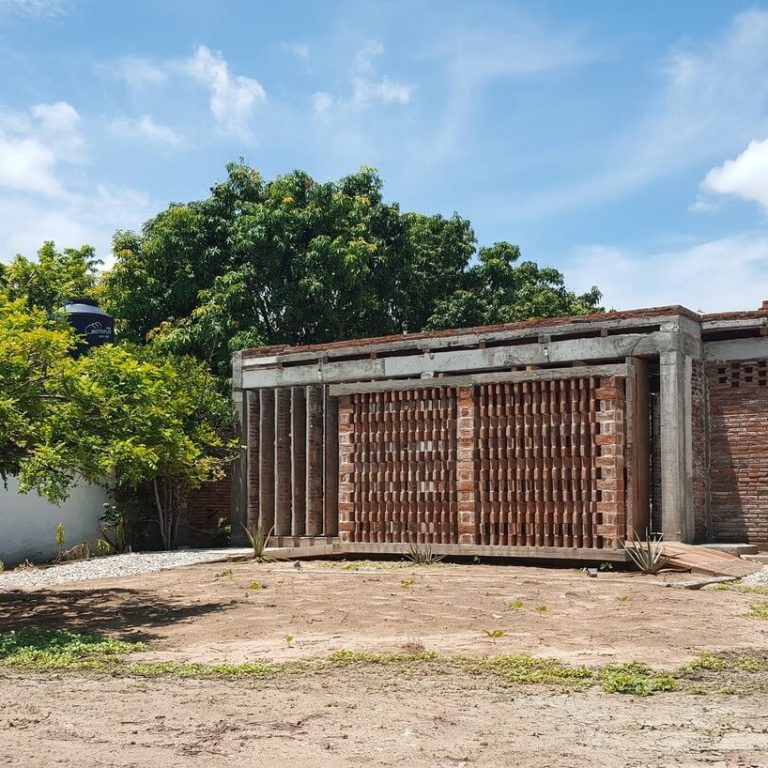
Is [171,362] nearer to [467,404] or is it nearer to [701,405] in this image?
[467,404]

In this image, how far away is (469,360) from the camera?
51.6 ft

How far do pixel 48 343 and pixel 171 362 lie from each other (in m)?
10.5

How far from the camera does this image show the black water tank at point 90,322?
20625mm

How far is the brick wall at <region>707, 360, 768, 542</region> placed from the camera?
47.6 ft

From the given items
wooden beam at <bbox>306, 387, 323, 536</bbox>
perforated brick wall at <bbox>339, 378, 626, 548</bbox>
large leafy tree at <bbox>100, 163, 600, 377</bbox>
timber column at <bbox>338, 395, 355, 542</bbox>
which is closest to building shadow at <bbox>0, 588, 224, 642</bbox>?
timber column at <bbox>338, 395, 355, 542</bbox>

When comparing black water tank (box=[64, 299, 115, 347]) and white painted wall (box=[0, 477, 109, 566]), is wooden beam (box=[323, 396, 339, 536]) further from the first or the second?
black water tank (box=[64, 299, 115, 347])

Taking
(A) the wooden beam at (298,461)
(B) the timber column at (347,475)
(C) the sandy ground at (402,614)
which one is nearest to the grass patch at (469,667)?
(C) the sandy ground at (402,614)

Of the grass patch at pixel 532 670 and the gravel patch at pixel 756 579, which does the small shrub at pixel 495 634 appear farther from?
the gravel patch at pixel 756 579

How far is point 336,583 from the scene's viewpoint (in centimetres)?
1272

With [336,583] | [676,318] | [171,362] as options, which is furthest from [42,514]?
[676,318]

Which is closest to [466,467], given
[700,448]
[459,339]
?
[459,339]

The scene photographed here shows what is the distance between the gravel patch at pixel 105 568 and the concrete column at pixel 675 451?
726 cm

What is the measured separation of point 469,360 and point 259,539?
4.62m

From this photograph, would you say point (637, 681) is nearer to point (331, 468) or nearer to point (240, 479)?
point (331, 468)
